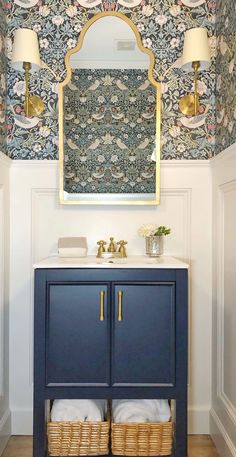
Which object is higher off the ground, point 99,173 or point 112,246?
point 99,173

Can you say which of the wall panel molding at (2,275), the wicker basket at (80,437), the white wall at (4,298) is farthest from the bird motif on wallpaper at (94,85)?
the wicker basket at (80,437)

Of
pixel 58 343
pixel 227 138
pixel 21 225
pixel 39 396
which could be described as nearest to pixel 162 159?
pixel 227 138

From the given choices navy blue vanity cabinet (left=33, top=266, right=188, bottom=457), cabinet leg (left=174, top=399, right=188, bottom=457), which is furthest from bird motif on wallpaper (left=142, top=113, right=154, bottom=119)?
cabinet leg (left=174, top=399, right=188, bottom=457)

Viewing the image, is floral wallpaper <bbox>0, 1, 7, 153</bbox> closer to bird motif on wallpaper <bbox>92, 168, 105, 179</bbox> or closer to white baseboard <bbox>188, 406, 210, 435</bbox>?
bird motif on wallpaper <bbox>92, 168, 105, 179</bbox>

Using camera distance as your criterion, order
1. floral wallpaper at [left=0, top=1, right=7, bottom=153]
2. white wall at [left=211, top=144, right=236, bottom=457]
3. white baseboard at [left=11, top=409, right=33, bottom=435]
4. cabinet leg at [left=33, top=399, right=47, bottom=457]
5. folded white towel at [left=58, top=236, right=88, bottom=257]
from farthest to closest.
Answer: white baseboard at [left=11, top=409, right=33, bottom=435], floral wallpaper at [left=0, top=1, right=7, bottom=153], folded white towel at [left=58, top=236, right=88, bottom=257], white wall at [left=211, top=144, right=236, bottom=457], cabinet leg at [left=33, top=399, right=47, bottom=457]

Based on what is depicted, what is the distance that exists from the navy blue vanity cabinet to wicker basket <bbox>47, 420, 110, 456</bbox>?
0.08 meters

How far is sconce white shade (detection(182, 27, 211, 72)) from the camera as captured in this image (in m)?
2.28

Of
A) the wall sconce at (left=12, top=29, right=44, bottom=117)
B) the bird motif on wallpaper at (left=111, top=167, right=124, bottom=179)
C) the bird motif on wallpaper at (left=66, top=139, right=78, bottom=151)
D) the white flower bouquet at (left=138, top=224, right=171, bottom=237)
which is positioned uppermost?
the wall sconce at (left=12, top=29, right=44, bottom=117)

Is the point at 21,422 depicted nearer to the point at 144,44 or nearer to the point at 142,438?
the point at 142,438

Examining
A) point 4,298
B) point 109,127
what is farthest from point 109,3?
point 4,298

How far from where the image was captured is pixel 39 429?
6.44 ft

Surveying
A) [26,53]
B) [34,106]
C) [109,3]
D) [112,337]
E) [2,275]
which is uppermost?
[109,3]

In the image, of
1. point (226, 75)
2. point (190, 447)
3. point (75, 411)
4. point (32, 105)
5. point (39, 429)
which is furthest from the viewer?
point (32, 105)

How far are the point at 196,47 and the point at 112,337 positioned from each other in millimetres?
1555
